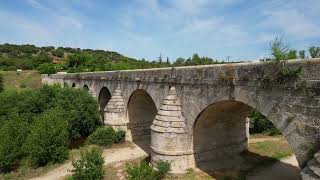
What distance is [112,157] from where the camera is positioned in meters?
17.9

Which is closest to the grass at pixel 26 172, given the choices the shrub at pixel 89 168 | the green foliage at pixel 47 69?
the shrub at pixel 89 168

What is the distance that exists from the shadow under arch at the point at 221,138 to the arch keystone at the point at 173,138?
1.76 feet

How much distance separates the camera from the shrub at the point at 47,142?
54.6 feet

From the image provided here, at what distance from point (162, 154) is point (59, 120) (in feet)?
25.0

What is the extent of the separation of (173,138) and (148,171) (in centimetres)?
184

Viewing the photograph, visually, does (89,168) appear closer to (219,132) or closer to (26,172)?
(26,172)

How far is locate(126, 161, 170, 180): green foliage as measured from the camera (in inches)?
488

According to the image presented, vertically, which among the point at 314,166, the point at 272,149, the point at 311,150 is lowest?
the point at 272,149

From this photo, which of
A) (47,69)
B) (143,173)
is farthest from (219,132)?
(47,69)

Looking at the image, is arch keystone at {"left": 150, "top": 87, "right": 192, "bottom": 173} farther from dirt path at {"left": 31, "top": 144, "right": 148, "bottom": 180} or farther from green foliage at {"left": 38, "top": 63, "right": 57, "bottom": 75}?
green foliage at {"left": 38, "top": 63, "right": 57, "bottom": 75}

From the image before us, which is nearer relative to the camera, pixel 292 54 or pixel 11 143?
pixel 292 54

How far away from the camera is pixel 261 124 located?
2248 centimetres

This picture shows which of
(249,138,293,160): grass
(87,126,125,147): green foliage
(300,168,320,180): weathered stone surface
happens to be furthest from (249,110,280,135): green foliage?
(300,168,320,180): weathered stone surface

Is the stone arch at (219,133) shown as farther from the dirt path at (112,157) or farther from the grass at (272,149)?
the dirt path at (112,157)
